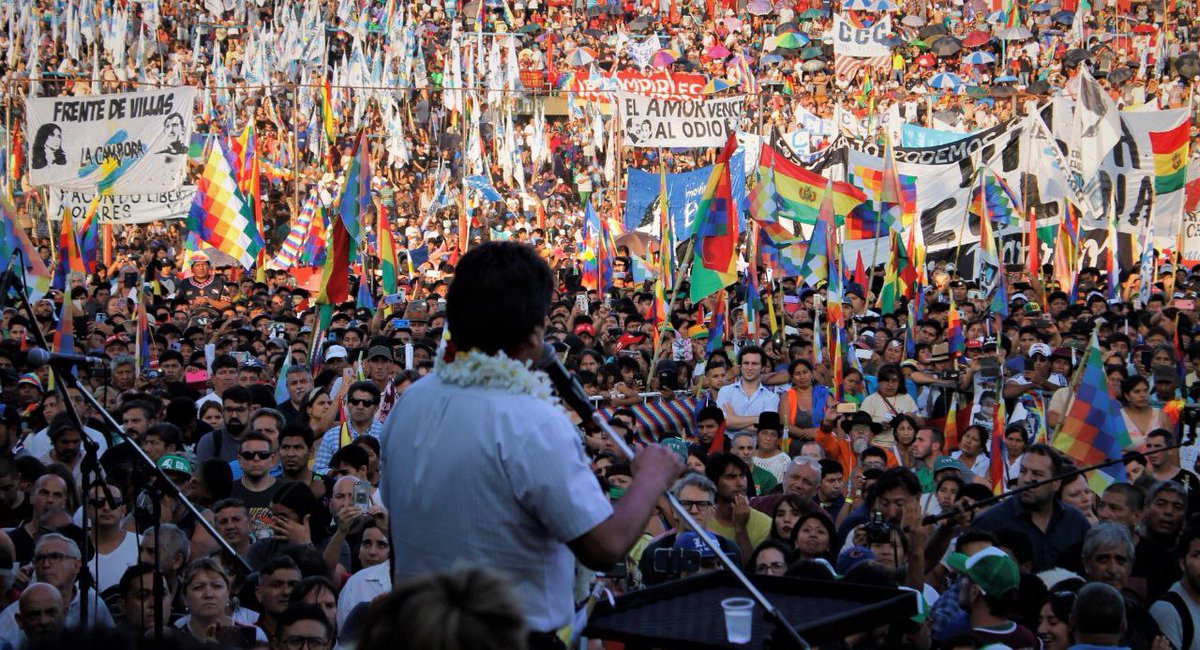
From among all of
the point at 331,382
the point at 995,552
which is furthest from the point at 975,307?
the point at 995,552

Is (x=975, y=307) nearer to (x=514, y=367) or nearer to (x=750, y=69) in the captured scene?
(x=514, y=367)

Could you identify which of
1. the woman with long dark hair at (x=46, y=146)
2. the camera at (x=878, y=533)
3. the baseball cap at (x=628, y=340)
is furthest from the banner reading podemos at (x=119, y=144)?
the camera at (x=878, y=533)

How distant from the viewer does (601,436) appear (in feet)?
24.0

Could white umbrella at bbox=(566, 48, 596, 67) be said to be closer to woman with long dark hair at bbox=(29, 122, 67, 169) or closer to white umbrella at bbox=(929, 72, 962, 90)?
white umbrella at bbox=(929, 72, 962, 90)

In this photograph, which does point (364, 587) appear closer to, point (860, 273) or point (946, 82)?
point (860, 273)

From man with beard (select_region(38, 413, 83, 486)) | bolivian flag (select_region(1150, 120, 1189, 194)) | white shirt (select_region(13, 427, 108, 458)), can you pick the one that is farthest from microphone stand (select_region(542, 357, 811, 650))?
bolivian flag (select_region(1150, 120, 1189, 194))

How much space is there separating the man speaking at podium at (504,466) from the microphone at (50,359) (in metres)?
1.94

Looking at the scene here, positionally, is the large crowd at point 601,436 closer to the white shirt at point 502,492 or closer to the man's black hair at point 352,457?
the man's black hair at point 352,457

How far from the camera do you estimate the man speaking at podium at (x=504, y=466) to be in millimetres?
3008

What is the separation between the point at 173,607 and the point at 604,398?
550cm

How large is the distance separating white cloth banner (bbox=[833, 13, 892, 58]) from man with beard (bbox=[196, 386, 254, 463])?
83.8ft

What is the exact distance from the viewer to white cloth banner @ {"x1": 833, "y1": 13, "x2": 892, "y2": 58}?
33.9 m

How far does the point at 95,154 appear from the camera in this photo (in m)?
19.7

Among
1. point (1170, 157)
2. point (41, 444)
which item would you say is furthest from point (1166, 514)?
point (1170, 157)
